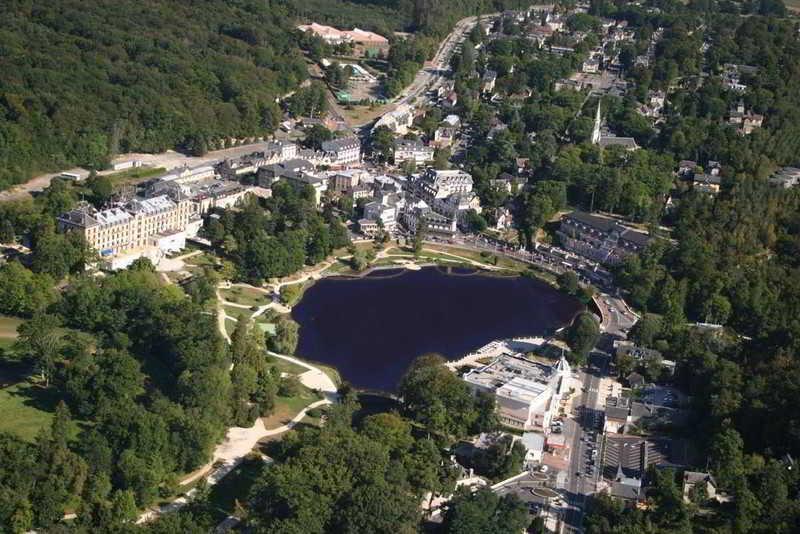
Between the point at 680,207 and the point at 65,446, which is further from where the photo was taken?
the point at 680,207

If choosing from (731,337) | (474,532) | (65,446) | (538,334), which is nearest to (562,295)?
(538,334)

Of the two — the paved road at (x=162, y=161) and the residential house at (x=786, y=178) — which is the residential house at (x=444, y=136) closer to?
the paved road at (x=162, y=161)

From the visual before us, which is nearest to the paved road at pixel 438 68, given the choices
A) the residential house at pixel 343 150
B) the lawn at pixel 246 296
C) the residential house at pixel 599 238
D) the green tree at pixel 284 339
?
the residential house at pixel 343 150

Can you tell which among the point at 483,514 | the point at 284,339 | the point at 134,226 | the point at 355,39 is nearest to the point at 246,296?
the point at 284,339

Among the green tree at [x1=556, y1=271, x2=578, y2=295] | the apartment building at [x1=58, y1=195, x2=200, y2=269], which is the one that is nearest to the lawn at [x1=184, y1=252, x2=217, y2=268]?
the apartment building at [x1=58, y1=195, x2=200, y2=269]

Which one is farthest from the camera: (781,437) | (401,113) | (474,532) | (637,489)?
(401,113)

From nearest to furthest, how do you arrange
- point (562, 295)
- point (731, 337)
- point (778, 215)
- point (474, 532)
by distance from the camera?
point (474, 532) → point (731, 337) → point (562, 295) → point (778, 215)

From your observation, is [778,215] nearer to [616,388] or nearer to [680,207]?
[680,207]
